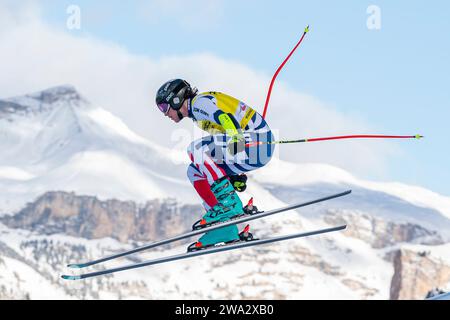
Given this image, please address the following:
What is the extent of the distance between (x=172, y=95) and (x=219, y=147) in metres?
1.14

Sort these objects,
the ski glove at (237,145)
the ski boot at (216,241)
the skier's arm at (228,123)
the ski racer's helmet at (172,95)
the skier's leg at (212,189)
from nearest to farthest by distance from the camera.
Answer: the skier's arm at (228,123) → the ski glove at (237,145) → the ski racer's helmet at (172,95) → the skier's leg at (212,189) → the ski boot at (216,241)

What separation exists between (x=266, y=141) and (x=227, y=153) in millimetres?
767

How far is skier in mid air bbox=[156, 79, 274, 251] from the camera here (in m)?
14.5

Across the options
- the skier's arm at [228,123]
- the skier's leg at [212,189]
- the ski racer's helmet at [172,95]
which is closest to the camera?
the skier's arm at [228,123]

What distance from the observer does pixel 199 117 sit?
1457 cm

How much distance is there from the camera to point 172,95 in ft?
47.9

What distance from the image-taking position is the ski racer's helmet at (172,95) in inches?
574

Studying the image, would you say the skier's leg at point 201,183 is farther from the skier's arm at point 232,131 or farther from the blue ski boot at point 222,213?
the skier's arm at point 232,131

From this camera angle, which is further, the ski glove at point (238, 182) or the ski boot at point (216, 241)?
the ski glove at point (238, 182)

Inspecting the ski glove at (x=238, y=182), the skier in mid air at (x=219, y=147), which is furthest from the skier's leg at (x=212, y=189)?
the ski glove at (x=238, y=182)

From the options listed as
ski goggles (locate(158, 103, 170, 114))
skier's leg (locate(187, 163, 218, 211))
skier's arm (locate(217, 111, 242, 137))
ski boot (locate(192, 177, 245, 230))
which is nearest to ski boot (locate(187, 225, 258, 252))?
ski boot (locate(192, 177, 245, 230))

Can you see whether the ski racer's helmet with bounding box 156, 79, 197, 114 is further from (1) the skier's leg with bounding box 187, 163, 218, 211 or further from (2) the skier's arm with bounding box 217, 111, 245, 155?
(1) the skier's leg with bounding box 187, 163, 218, 211
